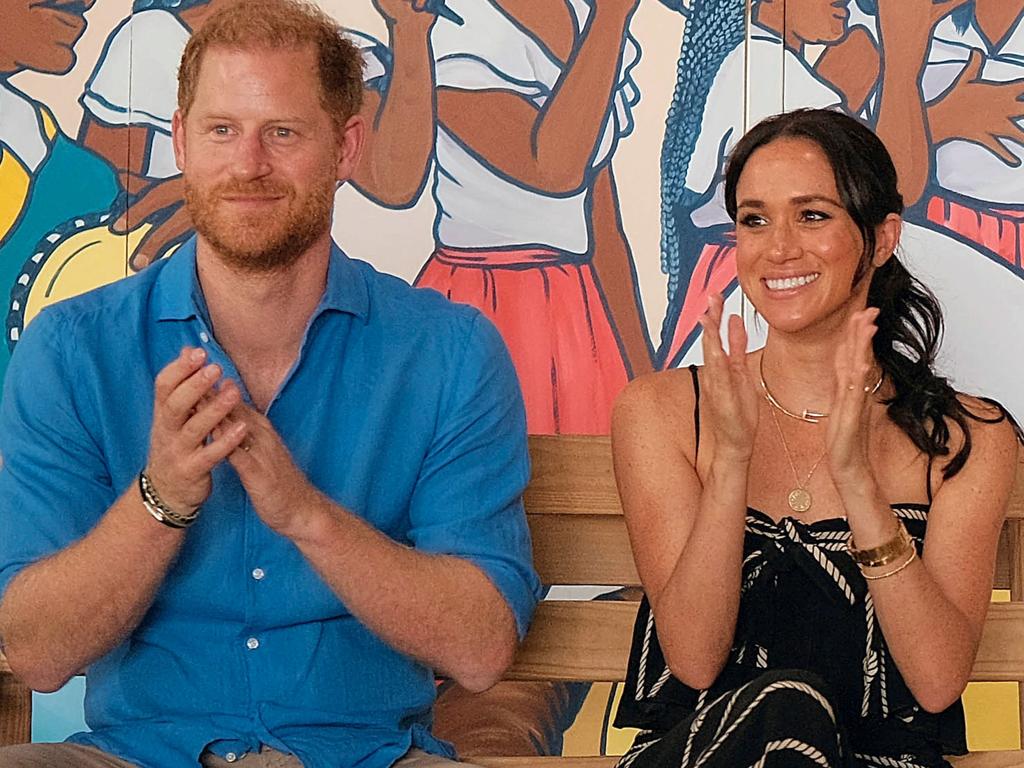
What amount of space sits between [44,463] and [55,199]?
126 cm

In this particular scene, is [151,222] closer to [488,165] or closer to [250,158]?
[488,165]

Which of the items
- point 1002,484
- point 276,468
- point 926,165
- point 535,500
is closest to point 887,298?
point 1002,484

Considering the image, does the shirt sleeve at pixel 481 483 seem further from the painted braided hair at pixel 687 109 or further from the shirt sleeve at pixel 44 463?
the painted braided hair at pixel 687 109

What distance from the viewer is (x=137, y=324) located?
1885 mm

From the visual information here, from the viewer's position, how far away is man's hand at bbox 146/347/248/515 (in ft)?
5.20

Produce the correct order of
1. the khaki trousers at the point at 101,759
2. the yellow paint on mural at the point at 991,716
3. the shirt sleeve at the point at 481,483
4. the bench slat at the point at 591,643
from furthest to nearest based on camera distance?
the yellow paint on mural at the point at 991,716
the bench slat at the point at 591,643
the shirt sleeve at the point at 481,483
the khaki trousers at the point at 101,759

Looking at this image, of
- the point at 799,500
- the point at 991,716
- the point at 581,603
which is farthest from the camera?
the point at 991,716

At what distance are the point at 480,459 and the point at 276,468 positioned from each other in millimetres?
345

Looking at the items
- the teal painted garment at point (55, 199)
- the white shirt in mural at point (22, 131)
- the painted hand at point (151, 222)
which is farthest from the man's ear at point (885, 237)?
the white shirt in mural at point (22, 131)

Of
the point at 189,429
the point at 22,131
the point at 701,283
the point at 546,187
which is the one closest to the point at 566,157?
the point at 546,187

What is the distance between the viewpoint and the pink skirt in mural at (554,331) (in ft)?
9.69

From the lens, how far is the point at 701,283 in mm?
2969

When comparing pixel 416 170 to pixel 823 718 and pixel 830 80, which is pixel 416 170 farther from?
pixel 823 718

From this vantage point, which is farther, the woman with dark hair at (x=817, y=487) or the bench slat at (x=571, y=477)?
the bench slat at (x=571, y=477)
